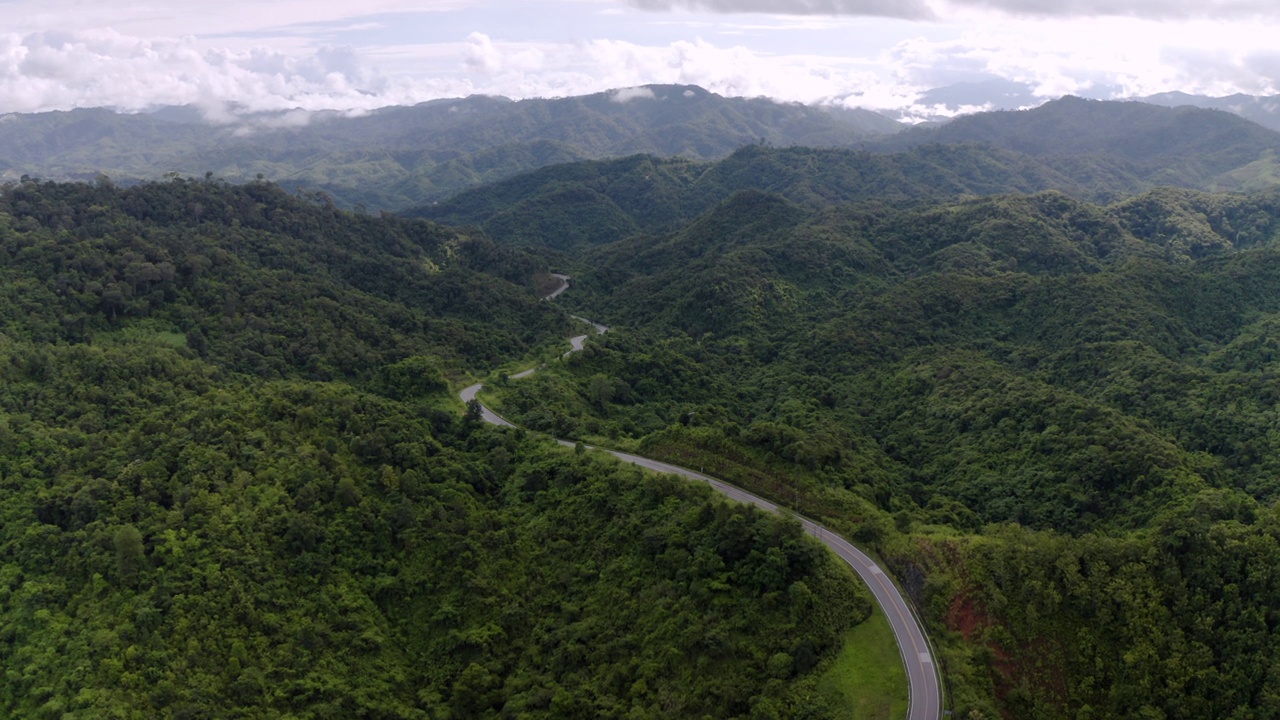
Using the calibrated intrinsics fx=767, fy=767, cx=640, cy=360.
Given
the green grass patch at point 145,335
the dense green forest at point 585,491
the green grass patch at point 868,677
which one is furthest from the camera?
the green grass patch at point 145,335

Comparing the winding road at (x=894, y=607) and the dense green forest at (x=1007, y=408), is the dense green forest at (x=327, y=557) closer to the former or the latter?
the winding road at (x=894, y=607)

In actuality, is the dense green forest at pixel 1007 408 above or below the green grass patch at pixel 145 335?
below

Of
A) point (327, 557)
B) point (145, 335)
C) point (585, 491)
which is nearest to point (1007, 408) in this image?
point (585, 491)

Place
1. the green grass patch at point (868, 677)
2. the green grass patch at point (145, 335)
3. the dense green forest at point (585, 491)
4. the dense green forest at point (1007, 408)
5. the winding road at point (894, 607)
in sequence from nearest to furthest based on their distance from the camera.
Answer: the green grass patch at point (868, 677), the winding road at point (894, 607), the dense green forest at point (1007, 408), the dense green forest at point (585, 491), the green grass patch at point (145, 335)

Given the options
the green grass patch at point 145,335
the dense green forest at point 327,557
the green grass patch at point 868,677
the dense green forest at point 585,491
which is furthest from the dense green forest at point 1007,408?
the green grass patch at point 145,335

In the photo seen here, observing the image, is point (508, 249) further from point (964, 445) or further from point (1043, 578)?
point (1043, 578)

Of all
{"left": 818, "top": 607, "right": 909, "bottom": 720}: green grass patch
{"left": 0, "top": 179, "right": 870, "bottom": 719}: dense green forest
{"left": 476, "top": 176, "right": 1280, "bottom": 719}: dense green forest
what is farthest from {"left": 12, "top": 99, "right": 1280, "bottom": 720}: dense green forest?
{"left": 818, "top": 607, "right": 909, "bottom": 720}: green grass patch
